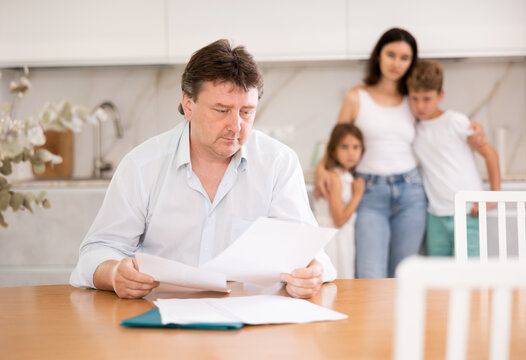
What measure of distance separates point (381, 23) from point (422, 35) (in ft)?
0.74

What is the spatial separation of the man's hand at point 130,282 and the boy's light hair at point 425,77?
2.01 metres

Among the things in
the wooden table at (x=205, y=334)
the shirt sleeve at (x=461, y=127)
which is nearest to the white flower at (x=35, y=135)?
the wooden table at (x=205, y=334)

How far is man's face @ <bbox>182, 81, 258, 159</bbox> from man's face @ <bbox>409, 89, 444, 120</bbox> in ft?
5.27

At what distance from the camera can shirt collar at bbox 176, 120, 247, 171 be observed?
5.42 feet

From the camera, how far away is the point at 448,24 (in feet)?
10.6

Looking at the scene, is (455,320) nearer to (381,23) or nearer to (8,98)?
(381,23)

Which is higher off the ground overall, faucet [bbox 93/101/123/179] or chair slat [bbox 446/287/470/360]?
faucet [bbox 93/101/123/179]

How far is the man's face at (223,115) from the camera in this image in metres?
1.55

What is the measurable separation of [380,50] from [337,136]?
19.0 inches

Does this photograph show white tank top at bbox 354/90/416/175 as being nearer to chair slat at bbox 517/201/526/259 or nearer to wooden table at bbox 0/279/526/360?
chair slat at bbox 517/201/526/259

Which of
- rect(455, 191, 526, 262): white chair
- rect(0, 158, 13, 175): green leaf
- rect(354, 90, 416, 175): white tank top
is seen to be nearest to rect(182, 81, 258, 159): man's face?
rect(455, 191, 526, 262): white chair

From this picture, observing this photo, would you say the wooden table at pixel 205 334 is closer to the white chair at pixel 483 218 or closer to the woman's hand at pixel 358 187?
the white chair at pixel 483 218

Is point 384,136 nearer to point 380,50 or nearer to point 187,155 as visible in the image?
point 380,50

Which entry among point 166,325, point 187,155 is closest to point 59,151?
point 187,155
